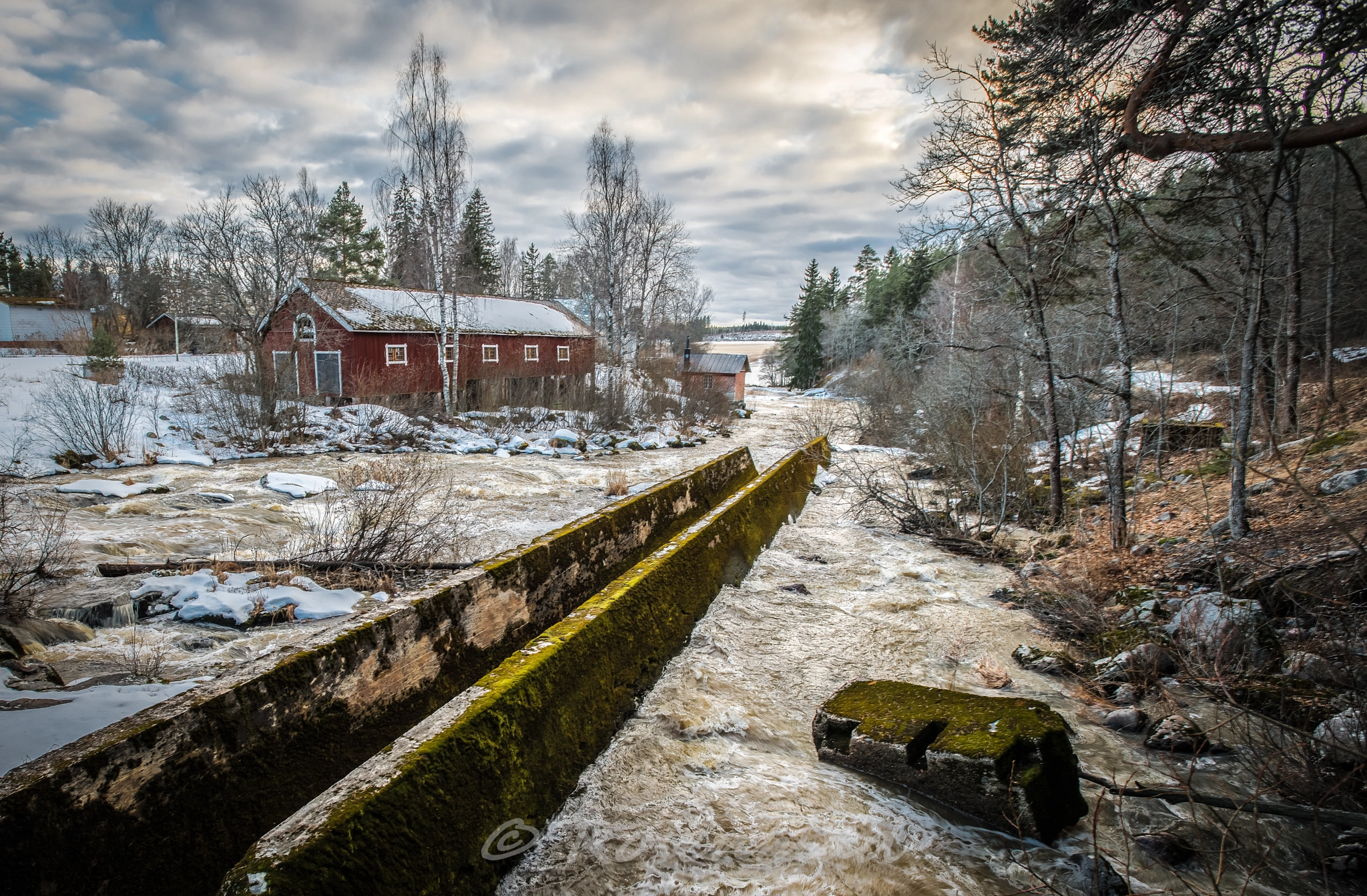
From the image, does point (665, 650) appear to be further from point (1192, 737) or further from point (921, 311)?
point (921, 311)

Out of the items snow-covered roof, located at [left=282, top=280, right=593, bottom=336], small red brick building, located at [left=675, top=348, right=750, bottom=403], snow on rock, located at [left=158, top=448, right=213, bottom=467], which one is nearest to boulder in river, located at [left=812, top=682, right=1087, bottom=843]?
snow on rock, located at [left=158, top=448, right=213, bottom=467]

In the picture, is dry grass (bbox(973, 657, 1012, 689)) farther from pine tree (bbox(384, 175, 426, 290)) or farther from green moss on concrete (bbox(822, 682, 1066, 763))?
pine tree (bbox(384, 175, 426, 290))

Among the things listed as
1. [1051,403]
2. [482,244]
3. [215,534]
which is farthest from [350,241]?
[1051,403]

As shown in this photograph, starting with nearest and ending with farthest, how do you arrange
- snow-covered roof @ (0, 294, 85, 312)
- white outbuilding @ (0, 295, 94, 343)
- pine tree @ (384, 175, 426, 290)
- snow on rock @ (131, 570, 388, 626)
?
snow on rock @ (131, 570, 388, 626) → pine tree @ (384, 175, 426, 290) → white outbuilding @ (0, 295, 94, 343) → snow-covered roof @ (0, 294, 85, 312)

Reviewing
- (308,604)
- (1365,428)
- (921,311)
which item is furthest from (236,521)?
(921,311)

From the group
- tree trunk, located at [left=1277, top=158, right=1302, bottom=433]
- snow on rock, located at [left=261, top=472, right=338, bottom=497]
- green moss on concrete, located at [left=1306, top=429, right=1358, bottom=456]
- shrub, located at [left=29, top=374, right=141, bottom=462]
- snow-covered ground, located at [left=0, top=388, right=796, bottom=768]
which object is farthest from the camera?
shrub, located at [left=29, top=374, right=141, bottom=462]

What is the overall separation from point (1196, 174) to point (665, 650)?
6909 mm

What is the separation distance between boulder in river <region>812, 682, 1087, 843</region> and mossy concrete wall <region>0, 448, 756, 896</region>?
225cm

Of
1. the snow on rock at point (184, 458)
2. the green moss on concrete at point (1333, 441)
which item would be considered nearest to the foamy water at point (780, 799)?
the green moss on concrete at point (1333, 441)

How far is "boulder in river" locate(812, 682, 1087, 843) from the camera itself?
2.79m

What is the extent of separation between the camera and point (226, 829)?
2393 millimetres

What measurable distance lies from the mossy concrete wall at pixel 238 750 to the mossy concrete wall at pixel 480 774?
713mm

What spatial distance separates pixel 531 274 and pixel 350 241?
2904 cm

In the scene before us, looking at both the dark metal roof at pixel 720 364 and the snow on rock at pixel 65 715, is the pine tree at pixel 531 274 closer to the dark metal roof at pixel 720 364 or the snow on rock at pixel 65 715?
the dark metal roof at pixel 720 364
